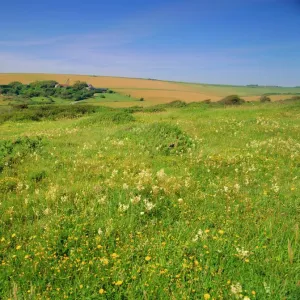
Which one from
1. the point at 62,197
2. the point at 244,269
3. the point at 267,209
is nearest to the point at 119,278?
the point at 244,269

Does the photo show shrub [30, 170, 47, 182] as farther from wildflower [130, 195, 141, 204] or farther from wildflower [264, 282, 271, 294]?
wildflower [264, 282, 271, 294]

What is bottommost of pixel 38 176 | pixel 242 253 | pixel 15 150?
pixel 242 253

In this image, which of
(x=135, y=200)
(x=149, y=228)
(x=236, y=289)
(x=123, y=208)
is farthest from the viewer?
(x=135, y=200)

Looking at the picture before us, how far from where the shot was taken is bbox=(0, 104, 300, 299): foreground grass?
12.1ft

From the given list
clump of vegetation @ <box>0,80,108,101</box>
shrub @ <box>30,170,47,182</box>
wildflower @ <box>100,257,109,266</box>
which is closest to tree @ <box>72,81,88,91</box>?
clump of vegetation @ <box>0,80,108,101</box>

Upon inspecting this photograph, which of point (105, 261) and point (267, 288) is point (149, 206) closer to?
point (105, 261)

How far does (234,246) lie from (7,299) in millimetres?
3376

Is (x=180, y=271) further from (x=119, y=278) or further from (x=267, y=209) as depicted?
(x=267, y=209)

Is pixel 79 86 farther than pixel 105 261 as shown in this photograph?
Yes

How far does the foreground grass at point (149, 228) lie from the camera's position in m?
3.69

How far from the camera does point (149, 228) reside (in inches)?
198

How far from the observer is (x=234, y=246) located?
14.7 feet

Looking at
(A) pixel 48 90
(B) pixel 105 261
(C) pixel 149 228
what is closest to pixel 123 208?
(C) pixel 149 228

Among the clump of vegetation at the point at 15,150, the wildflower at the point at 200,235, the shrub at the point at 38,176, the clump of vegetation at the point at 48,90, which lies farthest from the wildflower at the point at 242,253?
the clump of vegetation at the point at 48,90
